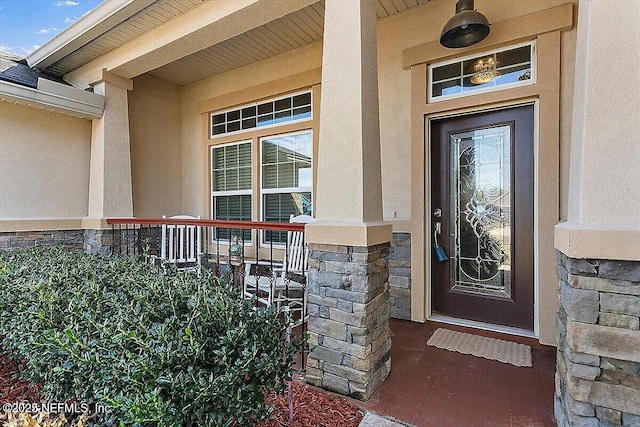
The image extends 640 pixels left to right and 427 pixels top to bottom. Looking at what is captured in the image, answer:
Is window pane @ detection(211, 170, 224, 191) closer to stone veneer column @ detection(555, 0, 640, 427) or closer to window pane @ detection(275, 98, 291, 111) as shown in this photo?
window pane @ detection(275, 98, 291, 111)

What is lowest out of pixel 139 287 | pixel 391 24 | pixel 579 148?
pixel 139 287

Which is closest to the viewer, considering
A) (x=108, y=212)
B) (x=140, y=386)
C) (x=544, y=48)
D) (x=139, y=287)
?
(x=140, y=386)

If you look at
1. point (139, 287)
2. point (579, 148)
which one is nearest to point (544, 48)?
point (579, 148)

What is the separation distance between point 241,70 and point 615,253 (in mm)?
4909

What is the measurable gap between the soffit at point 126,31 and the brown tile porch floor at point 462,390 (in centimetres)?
384

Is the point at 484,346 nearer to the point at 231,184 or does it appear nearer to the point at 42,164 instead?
the point at 231,184

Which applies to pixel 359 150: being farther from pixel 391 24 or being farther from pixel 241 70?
pixel 241 70

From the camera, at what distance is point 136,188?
A: 5.09 m

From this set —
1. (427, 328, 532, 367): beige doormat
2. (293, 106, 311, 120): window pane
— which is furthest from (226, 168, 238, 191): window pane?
(427, 328, 532, 367): beige doormat

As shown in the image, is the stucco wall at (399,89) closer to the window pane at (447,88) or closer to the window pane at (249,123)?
the window pane at (447,88)

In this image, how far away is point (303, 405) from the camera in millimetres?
2070

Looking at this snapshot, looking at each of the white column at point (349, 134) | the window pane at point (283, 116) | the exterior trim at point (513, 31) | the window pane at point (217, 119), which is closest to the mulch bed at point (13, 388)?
the white column at point (349, 134)

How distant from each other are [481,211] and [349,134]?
1914 millimetres

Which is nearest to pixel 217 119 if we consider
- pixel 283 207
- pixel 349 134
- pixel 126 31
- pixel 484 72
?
pixel 126 31
